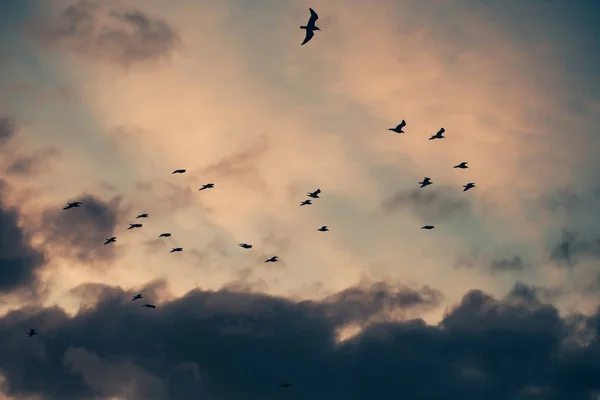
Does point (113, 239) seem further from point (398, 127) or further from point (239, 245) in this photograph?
point (398, 127)

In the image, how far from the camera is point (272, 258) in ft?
497

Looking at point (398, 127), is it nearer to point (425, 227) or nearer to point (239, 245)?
point (425, 227)

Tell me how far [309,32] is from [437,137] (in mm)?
43276

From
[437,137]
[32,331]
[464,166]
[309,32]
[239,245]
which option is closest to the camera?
[309,32]

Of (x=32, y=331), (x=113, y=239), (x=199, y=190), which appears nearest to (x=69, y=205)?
(x=113, y=239)

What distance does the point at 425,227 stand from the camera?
14662 cm

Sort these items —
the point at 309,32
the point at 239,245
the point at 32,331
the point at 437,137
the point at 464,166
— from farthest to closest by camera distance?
the point at 32,331 < the point at 239,245 < the point at 464,166 < the point at 437,137 < the point at 309,32

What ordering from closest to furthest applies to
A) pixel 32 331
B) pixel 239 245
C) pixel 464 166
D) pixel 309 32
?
pixel 309 32 → pixel 464 166 → pixel 239 245 → pixel 32 331

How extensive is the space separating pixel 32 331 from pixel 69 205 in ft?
126

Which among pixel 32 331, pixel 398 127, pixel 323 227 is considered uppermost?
pixel 398 127

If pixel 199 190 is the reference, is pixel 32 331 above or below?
below

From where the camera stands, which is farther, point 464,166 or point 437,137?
point 464,166

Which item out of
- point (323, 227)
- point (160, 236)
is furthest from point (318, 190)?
point (160, 236)

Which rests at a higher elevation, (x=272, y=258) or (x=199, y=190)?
(x=199, y=190)
